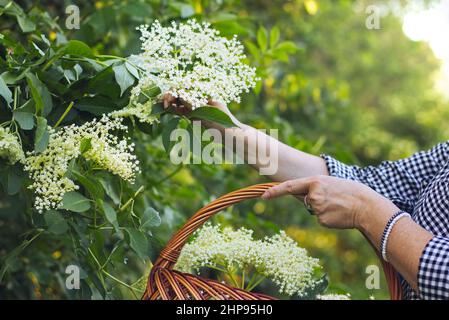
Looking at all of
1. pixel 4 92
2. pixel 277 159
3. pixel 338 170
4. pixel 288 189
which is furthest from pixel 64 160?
pixel 338 170

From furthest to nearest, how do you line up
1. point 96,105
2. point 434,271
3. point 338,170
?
1. point 338,170
2. point 96,105
3. point 434,271

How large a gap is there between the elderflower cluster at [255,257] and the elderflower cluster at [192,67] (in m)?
0.27

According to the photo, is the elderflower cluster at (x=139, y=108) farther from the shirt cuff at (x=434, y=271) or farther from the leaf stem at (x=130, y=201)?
the shirt cuff at (x=434, y=271)

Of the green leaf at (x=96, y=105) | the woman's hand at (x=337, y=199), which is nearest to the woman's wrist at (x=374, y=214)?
the woman's hand at (x=337, y=199)

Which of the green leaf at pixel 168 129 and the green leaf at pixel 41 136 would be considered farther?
the green leaf at pixel 168 129

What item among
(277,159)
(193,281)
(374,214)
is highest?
(277,159)

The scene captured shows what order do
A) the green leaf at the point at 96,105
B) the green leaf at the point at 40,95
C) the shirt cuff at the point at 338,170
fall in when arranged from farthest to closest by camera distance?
1. the shirt cuff at the point at 338,170
2. the green leaf at the point at 96,105
3. the green leaf at the point at 40,95

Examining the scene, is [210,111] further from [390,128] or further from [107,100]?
[390,128]

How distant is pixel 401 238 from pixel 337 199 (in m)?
0.13

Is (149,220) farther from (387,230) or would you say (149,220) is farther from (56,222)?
(387,230)

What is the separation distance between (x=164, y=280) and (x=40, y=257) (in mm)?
686

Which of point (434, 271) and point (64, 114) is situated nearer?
point (434, 271)

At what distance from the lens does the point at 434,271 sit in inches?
34.1

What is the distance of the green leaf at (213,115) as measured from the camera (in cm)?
106
